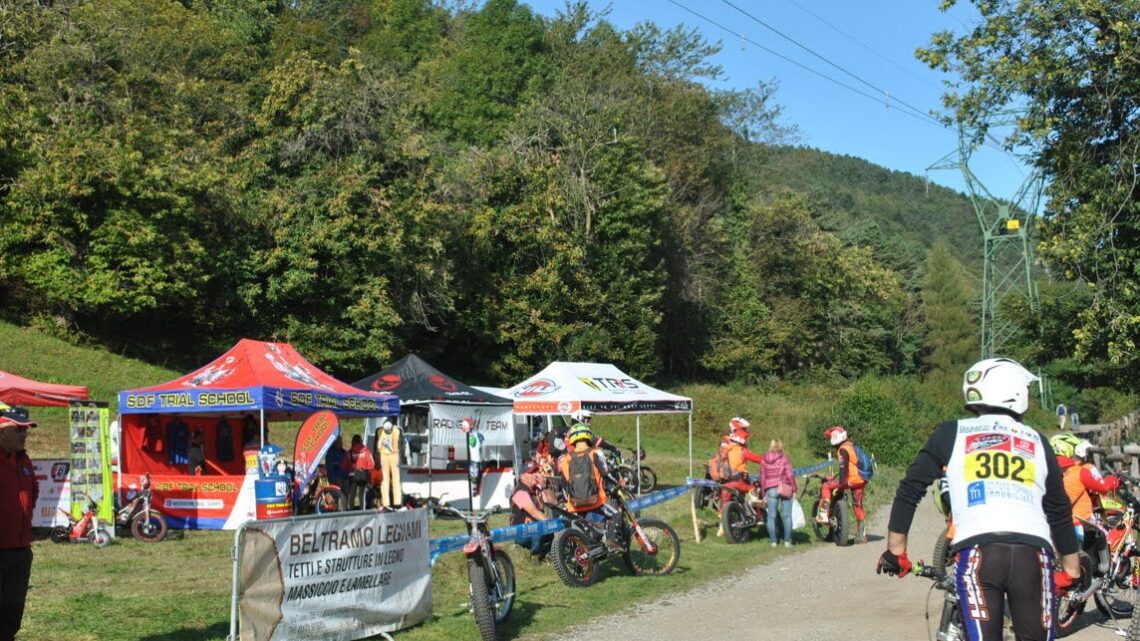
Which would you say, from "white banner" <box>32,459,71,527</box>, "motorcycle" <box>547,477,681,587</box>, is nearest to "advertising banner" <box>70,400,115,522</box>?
"white banner" <box>32,459,71,527</box>

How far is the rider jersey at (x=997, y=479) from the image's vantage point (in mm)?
5066

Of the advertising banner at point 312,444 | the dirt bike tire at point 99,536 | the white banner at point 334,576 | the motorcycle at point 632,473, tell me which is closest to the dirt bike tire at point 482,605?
the white banner at point 334,576

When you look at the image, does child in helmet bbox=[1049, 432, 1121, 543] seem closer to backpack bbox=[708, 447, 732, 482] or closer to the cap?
backpack bbox=[708, 447, 732, 482]

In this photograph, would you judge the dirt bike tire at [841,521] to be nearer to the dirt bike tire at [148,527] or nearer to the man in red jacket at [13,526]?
the dirt bike tire at [148,527]

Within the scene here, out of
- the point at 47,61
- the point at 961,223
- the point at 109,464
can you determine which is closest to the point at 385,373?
the point at 109,464

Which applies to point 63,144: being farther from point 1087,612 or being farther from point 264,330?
point 1087,612

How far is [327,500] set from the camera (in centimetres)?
1853

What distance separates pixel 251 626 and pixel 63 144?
28.0 metres

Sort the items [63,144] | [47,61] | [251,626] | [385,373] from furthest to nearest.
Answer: [47,61] → [63,144] → [385,373] → [251,626]

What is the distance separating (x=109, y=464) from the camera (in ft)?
52.9

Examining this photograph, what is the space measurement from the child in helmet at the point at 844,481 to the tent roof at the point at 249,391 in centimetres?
779

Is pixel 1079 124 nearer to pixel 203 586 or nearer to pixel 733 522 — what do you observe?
pixel 733 522

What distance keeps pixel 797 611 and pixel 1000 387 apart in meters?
6.32

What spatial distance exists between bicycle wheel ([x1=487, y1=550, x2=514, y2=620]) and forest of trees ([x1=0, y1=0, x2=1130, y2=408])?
15027mm
